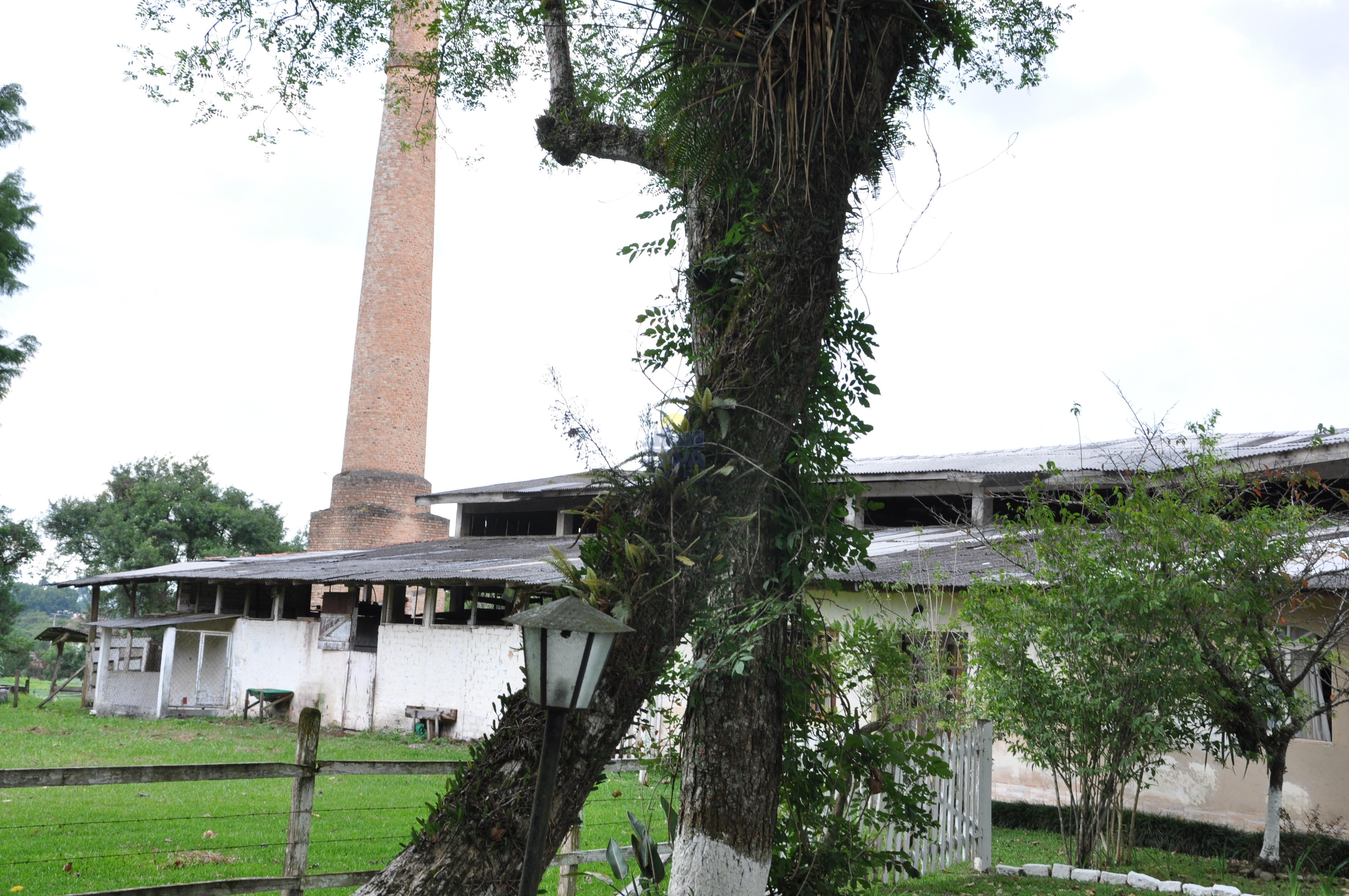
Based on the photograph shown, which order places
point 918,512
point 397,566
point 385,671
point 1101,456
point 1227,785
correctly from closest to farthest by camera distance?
point 1227,785, point 1101,456, point 918,512, point 385,671, point 397,566

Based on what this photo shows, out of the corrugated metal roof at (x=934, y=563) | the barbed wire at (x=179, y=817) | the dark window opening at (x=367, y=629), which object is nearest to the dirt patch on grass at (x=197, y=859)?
the barbed wire at (x=179, y=817)

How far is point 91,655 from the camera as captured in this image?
2241cm

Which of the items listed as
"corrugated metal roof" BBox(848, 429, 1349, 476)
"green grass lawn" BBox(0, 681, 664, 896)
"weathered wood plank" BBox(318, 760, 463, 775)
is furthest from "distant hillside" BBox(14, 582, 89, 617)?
"weathered wood plank" BBox(318, 760, 463, 775)

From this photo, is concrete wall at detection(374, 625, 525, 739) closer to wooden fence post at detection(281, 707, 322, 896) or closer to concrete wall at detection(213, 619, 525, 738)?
concrete wall at detection(213, 619, 525, 738)

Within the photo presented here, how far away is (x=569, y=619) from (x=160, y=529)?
35584mm

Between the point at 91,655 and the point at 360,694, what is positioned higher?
the point at 91,655

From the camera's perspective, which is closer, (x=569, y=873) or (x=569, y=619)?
(x=569, y=619)

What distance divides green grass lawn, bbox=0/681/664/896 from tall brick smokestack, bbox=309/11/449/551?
1075 cm

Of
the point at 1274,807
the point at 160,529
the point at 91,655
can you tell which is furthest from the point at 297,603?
the point at 1274,807

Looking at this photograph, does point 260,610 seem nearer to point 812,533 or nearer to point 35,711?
point 35,711

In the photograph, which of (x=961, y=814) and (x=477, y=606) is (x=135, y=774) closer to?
(x=961, y=814)

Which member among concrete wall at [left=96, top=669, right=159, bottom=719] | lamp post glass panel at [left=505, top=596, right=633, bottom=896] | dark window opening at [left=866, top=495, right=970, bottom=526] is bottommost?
Answer: concrete wall at [left=96, top=669, right=159, bottom=719]

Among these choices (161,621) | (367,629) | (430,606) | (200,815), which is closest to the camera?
(200,815)

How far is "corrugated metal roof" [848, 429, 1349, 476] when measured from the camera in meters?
12.2
